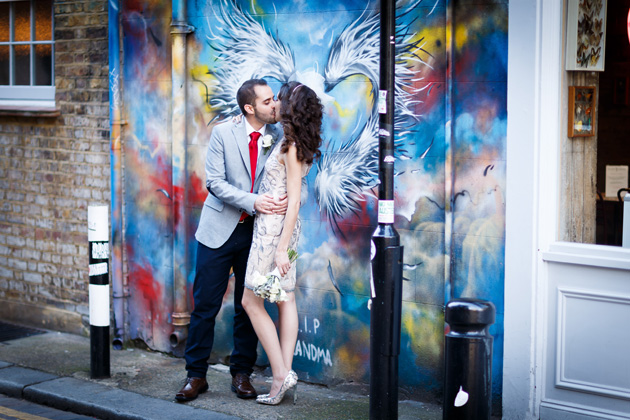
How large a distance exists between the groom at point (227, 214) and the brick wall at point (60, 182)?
191cm

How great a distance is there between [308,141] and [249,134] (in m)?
0.56

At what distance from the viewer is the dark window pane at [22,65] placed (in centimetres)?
773

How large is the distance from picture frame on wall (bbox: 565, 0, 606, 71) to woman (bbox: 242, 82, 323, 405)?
4.96ft

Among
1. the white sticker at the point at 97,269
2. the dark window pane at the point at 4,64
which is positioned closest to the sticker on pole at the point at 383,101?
the white sticker at the point at 97,269

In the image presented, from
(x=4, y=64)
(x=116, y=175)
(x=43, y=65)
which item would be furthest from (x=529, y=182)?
(x=4, y=64)

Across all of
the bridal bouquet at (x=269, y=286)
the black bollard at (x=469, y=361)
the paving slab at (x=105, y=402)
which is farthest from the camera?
the paving slab at (x=105, y=402)

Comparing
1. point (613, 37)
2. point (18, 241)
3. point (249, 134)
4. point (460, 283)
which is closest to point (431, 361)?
point (460, 283)

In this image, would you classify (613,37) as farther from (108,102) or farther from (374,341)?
(108,102)

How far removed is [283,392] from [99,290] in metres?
1.53

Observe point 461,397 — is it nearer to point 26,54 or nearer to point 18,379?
point 18,379

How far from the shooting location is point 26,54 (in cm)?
775

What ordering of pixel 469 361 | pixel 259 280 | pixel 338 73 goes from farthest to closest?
1. pixel 338 73
2. pixel 259 280
3. pixel 469 361

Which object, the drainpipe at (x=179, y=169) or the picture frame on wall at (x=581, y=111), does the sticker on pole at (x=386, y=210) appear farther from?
the drainpipe at (x=179, y=169)

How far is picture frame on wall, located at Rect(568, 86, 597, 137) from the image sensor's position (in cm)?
498
